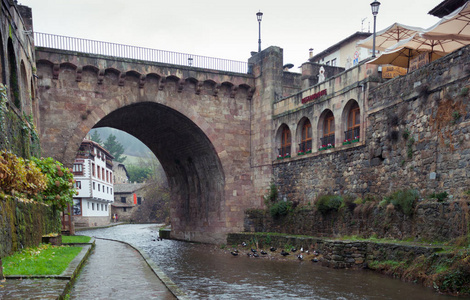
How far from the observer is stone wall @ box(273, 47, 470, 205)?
13.6 m

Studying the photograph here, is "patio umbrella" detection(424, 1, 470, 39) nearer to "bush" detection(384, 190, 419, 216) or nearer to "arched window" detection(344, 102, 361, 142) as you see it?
"arched window" detection(344, 102, 361, 142)

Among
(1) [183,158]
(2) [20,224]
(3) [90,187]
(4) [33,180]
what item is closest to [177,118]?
(1) [183,158]

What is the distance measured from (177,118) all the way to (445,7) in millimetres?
14403

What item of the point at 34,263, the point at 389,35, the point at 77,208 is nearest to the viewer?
the point at 34,263

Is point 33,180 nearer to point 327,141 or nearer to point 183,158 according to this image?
point 327,141

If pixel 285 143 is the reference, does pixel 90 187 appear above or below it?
below

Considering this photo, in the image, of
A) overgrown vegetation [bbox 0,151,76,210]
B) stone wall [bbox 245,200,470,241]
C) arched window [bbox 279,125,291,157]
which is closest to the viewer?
overgrown vegetation [bbox 0,151,76,210]

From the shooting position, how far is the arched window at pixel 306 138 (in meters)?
21.8

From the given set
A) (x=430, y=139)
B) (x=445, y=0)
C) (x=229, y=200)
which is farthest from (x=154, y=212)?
(x=430, y=139)

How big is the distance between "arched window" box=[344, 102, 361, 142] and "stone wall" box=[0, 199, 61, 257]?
11.5 m

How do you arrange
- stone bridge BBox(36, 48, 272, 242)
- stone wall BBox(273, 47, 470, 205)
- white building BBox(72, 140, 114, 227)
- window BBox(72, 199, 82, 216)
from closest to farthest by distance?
stone wall BBox(273, 47, 470, 205) → stone bridge BBox(36, 48, 272, 242) → window BBox(72, 199, 82, 216) → white building BBox(72, 140, 114, 227)

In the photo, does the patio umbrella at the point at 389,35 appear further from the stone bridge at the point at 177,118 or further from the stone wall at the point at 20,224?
the stone wall at the point at 20,224

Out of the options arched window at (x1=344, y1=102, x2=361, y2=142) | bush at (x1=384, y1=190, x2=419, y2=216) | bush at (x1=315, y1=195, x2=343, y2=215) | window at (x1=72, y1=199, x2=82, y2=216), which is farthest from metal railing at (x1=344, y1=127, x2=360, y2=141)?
window at (x1=72, y1=199, x2=82, y2=216)

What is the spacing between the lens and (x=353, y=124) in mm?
19016
